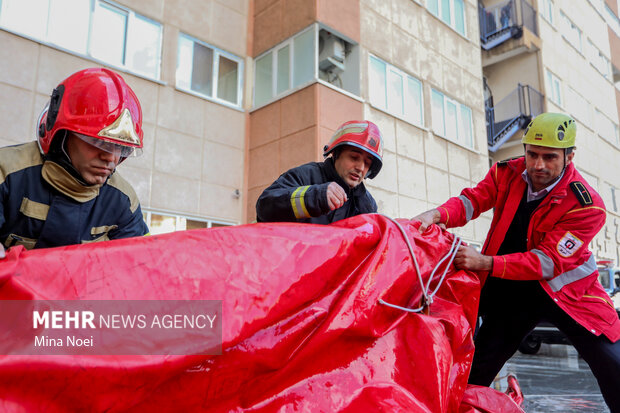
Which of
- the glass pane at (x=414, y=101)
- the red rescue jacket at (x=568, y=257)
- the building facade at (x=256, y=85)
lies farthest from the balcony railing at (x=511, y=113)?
the red rescue jacket at (x=568, y=257)

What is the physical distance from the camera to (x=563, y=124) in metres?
2.81

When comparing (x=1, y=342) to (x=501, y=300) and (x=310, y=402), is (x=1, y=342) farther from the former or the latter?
(x=501, y=300)

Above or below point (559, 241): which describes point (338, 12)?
above

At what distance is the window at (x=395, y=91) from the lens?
10.6 m

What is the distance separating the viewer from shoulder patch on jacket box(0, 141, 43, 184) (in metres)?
1.94

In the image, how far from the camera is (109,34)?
A: 27.7 feet

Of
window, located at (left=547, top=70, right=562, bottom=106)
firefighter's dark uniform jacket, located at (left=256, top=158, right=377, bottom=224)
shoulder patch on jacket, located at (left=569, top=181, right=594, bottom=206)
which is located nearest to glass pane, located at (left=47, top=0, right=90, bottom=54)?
firefighter's dark uniform jacket, located at (left=256, top=158, right=377, bottom=224)

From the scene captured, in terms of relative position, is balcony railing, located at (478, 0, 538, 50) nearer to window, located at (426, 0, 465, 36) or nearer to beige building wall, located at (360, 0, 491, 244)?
beige building wall, located at (360, 0, 491, 244)

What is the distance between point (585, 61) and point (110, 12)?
2052 centimetres

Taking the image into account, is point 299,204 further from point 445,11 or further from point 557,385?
point 445,11

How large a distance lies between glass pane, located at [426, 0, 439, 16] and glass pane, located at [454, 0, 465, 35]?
927mm

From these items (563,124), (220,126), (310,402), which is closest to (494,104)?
(220,126)

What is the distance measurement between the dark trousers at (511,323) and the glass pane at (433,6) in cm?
1148

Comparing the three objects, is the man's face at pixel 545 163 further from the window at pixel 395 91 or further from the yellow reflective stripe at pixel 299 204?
the window at pixel 395 91
